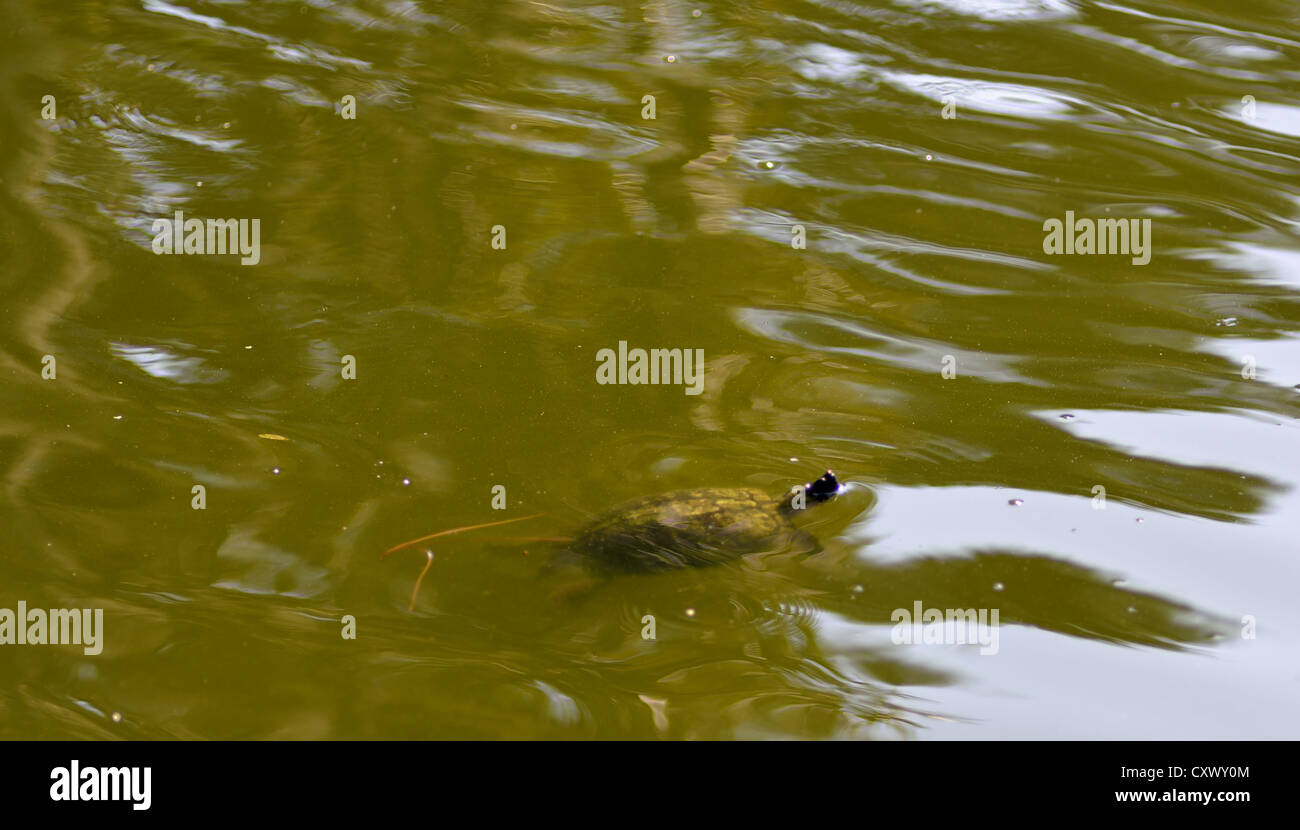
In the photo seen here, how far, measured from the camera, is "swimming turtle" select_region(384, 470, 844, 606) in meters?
2.50

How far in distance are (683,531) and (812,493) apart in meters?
0.35

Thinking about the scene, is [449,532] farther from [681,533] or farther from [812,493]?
[812,493]

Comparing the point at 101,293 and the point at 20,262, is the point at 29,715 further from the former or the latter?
the point at 20,262

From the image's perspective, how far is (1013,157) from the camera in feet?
13.0

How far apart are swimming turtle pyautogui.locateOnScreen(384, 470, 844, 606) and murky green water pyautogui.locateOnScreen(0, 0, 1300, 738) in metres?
0.06

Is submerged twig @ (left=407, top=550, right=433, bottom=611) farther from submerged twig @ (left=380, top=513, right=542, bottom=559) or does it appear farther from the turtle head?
the turtle head

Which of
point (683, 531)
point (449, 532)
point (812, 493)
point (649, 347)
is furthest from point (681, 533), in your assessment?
point (649, 347)

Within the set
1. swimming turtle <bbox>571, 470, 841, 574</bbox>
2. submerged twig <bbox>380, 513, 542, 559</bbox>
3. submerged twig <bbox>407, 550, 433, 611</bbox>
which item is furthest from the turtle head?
submerged twig <bbox>407, 550, 433, 611</bbox>

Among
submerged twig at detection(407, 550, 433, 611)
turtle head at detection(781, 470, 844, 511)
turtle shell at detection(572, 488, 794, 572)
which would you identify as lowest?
submerged twig at detection(407, 550, 433, 611)

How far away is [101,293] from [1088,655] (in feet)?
10.1

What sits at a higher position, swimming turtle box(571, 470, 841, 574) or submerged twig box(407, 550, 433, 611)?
swimming turtle box(571, 470, 841, 574)

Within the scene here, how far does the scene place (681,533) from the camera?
98.4 inches

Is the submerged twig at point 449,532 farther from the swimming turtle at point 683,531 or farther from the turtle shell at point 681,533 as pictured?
the turtle shell at point 681,533

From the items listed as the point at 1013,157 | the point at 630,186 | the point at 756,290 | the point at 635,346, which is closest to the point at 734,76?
the point at 630,186
